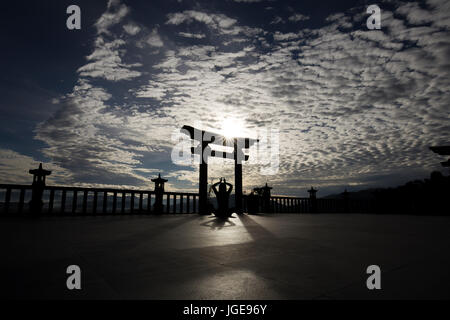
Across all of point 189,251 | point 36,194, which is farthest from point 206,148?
point 189,251

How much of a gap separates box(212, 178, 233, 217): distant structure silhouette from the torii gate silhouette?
1.54 meters

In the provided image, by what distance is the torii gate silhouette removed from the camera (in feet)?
33.2

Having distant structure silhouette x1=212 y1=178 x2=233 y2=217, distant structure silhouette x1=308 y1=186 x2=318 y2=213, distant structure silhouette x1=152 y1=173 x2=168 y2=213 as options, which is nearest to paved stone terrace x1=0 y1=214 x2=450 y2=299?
distant structure silhouette x1=212 y1=178 x2=233 y2=217

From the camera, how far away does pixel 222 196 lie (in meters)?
8.62

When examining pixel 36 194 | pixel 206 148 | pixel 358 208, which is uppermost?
pixel 206 148

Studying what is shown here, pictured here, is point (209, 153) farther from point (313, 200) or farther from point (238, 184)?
point (313, 200)

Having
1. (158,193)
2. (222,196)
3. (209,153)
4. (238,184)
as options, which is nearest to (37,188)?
(158,193)

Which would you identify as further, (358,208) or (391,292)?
(358,208)

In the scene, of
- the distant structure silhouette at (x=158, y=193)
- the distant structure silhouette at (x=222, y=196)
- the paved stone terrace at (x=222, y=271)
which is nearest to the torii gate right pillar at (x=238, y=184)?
the distant structure silhouette at (x=222, y=196)

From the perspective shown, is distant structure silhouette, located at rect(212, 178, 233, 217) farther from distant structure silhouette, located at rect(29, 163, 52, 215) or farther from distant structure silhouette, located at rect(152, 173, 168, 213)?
distant structure silhouette, located at rect(29, 163, 52, 215)
